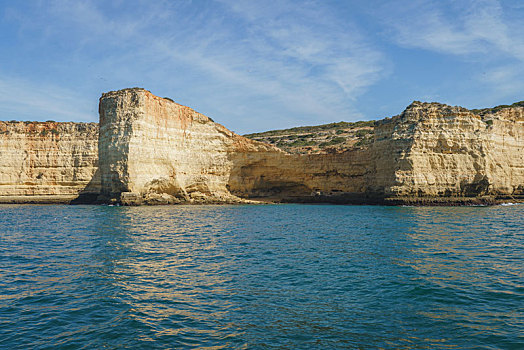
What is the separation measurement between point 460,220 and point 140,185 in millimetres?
26929

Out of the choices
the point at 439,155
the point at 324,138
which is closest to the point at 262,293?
the point at 439,155

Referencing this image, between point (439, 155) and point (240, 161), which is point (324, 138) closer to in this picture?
point (240, 161)

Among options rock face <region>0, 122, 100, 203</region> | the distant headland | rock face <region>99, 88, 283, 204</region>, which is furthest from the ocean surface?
rock face <region>0, 122, 100, 203</region>

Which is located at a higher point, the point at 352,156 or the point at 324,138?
the point at 324,138

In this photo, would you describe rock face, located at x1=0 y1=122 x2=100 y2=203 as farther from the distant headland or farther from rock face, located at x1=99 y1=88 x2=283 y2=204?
rock face, located at x1=99 y1=88 x2=283 y2=204

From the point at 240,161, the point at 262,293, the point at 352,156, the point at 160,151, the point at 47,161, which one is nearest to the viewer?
the point at 262,293

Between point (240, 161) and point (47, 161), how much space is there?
2362 centimetres

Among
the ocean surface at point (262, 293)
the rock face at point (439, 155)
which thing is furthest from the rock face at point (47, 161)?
the ocean surface at point (262, 293)

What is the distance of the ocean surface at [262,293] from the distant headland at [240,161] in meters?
21.8

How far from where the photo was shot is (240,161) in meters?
46.7

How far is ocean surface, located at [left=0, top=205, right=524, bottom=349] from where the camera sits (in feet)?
20.7

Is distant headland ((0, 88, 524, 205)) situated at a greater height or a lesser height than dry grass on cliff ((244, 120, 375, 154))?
lesser

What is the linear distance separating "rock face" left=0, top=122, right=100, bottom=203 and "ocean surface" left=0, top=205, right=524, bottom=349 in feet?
112

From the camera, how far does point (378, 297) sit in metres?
8.33
